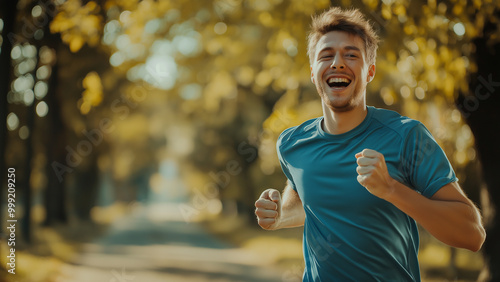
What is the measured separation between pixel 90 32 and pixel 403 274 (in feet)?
Answer: 16.1

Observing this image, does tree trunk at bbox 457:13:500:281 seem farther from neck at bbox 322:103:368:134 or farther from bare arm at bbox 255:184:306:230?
neck at bbox 322:103:368:134

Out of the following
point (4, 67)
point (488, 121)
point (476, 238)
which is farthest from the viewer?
point (4, 67)

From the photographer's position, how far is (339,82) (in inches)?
104

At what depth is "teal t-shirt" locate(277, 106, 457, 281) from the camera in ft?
7.79

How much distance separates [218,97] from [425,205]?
921 centimetres

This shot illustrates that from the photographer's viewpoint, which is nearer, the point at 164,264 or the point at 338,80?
the point at 338,80

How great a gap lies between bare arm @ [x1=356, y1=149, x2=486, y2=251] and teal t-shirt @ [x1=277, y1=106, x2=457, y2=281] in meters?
0.13

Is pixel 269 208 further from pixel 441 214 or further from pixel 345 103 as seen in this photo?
pixel 441 214

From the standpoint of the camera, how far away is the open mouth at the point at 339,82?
104 inches

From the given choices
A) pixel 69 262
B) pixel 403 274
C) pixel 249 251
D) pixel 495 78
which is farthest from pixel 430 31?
pixel 249 251

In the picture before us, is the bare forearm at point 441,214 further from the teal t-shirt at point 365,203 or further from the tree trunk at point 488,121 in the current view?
the tree trunk at point 488,121

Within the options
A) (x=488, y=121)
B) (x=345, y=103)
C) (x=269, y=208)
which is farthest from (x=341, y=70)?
(x=488, y=121)

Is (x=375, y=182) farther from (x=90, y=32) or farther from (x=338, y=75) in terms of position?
(x=90, y=32)

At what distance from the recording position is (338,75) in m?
2.65
